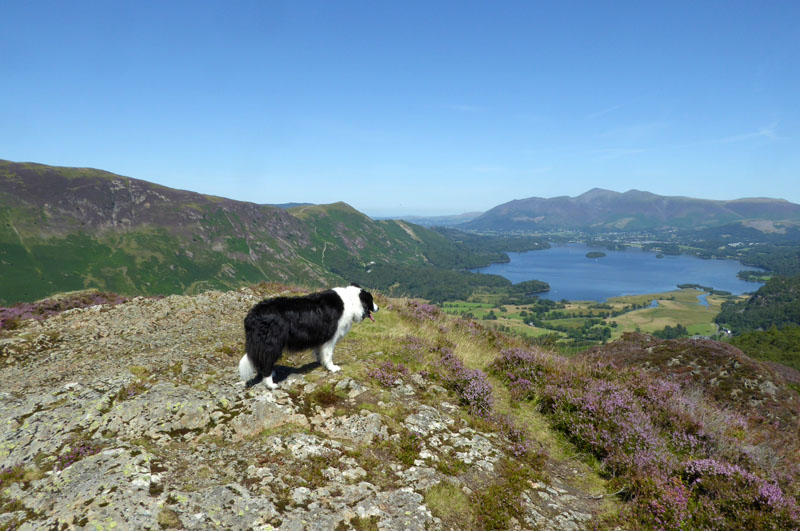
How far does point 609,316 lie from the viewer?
13138 cm

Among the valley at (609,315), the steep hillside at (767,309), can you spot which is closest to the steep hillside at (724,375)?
the valley at (609,315)

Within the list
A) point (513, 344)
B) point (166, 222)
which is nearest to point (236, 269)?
point (166, 222)

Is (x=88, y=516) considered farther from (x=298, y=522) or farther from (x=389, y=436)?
(x=389, y=436)

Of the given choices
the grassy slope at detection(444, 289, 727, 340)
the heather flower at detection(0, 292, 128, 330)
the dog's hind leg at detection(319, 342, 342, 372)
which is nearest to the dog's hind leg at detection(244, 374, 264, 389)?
the dog's hind leg at detection(319, 342, 342, 372)

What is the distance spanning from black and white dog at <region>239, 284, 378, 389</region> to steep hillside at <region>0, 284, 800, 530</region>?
52 cm

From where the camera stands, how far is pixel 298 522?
4.19m

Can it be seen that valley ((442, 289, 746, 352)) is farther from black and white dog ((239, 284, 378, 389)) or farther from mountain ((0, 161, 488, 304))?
black and white dog ((239, 284, 378, 389))

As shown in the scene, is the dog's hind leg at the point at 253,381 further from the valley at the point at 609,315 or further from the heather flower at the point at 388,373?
the valley at the point at 609,315

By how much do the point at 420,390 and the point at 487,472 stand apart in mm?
2755

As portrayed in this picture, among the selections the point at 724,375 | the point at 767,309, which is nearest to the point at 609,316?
the point at 767,309

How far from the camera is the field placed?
109438 mm

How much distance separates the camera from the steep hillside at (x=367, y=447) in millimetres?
4371

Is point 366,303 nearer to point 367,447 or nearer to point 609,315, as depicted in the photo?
point 367,447

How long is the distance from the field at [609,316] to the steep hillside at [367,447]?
92020 millimetres
